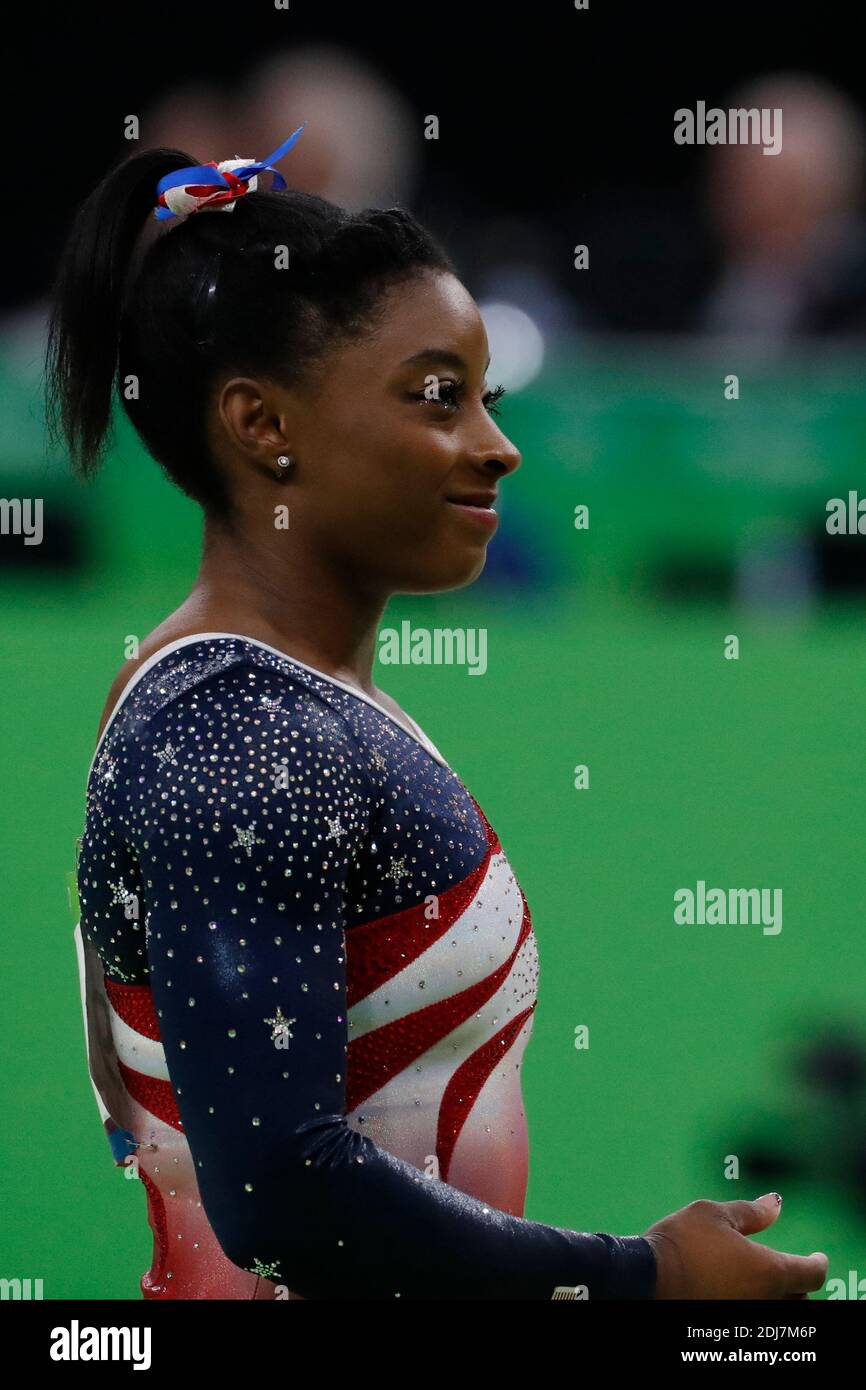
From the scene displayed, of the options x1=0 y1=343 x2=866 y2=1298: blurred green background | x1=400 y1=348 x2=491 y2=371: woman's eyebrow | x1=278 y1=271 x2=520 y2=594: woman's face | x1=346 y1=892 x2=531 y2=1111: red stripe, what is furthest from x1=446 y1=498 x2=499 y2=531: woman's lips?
x1=0 y1=343 x2=866 y2=1298: blurred green background

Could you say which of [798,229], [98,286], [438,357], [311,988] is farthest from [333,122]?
[311,988]

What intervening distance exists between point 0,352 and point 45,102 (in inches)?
32.4

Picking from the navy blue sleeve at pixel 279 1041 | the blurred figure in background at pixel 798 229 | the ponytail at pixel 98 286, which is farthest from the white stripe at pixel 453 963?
the blurred figure in background at pixel 798 229

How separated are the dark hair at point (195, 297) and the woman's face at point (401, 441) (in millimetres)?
26

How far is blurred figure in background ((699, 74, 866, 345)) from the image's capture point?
521 cm

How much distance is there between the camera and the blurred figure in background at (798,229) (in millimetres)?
5211

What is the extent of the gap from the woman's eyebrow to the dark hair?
0.05 meters

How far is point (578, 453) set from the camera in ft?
17.6

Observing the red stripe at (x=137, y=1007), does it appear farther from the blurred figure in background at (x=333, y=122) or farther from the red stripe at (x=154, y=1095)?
the blurred figure in background at (x=333, y=122)

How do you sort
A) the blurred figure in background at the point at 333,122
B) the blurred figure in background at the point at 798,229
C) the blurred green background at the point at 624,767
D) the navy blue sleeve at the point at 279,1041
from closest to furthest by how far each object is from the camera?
the navy blue sleeve at the point at 279,1041
the blurred green background at the point at 624,767
the blurred figure in background at the point at 333,122
the blurred figure in background at the point at 798,229

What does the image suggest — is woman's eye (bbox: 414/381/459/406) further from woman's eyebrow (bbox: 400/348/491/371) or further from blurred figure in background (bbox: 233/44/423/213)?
blurred figure in background (bbox: 233/44/423/213)

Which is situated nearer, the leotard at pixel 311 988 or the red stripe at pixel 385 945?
the leotard at pixel 311 988

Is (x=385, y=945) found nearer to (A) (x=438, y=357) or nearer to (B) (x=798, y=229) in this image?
(A) (x=438, y=357)
